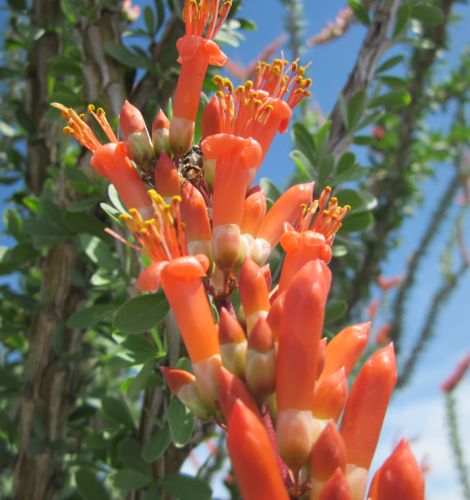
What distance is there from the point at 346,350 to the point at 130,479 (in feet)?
2.32

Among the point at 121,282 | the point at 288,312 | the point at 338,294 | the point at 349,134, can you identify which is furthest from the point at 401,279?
the point at 288,312

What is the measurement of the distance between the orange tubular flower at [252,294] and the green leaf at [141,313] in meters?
0.29

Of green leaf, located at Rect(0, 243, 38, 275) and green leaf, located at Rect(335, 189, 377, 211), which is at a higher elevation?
green leaf, located at Rect(0, 243, 38, 275)

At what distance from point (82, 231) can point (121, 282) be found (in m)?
0.22

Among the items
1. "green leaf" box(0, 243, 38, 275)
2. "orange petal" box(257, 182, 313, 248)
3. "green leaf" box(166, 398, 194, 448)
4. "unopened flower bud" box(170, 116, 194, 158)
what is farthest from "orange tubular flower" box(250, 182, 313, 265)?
"green leaf" box(0, 243, 38, 275)

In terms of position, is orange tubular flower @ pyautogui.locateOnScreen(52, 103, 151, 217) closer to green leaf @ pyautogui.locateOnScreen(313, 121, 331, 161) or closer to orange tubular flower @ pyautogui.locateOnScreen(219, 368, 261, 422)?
orange tubular flower @ pyautogui.locateOnScreen(219, 368, 261, 422)

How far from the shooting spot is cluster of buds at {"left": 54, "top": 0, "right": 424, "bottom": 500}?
878 mm

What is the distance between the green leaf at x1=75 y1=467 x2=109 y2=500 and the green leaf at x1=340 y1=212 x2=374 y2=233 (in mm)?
933

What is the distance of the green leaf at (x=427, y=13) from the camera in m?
2.14

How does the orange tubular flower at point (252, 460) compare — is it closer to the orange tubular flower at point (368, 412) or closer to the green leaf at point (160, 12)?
the orange tubular flower at point (368, 412)

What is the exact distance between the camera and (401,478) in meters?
0.83

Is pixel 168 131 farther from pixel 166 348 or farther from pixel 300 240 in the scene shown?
pixel 166 348

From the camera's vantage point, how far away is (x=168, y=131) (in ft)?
4.20

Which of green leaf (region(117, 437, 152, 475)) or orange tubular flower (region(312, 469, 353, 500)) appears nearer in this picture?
orange tubular flower (region(312, 469, 353, 500))
